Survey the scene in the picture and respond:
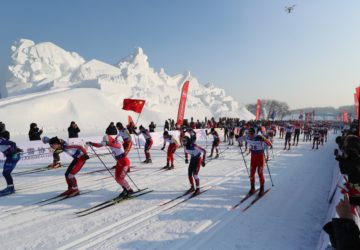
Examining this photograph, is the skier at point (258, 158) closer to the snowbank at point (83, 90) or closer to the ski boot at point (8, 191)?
the ski boot at point (8, 191)

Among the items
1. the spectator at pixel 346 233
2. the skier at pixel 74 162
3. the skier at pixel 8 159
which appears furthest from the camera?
the skier at pixel 8 159

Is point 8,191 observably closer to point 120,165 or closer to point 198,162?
point 120,165

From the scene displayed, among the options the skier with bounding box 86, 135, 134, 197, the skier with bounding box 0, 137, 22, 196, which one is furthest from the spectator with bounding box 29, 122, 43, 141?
the skier with bounding box 86, 135, 134, 197

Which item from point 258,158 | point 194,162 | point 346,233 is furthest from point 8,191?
point 346,233

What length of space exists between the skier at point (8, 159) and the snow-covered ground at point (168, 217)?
31cm

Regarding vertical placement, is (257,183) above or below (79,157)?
below

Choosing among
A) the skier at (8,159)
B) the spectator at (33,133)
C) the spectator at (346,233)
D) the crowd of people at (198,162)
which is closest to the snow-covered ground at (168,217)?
the skier at (8,159)

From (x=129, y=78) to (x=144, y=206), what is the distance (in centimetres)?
6422

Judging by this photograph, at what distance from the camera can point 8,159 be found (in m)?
8.09

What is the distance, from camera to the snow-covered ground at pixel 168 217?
4.91 meters

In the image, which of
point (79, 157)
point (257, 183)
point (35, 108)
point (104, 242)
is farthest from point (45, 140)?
point (35, 108)

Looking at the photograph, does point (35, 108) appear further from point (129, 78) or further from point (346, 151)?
point (346, 151)

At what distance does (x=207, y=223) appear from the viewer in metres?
5.77

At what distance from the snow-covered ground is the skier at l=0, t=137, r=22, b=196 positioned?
309 millimetres
